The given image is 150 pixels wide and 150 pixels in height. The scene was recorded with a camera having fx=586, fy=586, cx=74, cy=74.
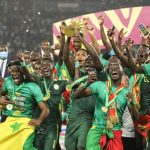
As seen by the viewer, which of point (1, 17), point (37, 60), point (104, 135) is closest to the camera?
point (104, 135)

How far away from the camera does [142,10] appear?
1408cm

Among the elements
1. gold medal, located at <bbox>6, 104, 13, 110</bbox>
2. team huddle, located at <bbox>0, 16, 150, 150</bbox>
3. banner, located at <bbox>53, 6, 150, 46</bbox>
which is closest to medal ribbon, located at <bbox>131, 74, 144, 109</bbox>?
team huddle, located at <bbox>0, 16, 150, 150</bbox>

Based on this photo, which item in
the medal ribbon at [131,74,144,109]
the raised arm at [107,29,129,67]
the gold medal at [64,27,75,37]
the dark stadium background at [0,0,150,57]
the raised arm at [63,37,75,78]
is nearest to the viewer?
the medal ribbon at [131,74,144,109]

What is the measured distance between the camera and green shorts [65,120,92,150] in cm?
759

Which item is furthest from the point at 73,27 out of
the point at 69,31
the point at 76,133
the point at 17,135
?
the point at 17,135

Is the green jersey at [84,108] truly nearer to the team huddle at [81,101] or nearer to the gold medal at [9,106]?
the team huddle at [81,101]

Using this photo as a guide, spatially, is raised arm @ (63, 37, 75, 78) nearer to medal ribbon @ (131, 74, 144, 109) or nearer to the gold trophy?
the gold trophy

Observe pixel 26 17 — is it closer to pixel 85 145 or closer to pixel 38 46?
pixel 38 46

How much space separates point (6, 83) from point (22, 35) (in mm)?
7071

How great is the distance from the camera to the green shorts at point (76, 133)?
7585mm

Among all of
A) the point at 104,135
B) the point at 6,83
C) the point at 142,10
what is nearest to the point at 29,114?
the point at 6,83

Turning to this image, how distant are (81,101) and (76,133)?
43 centimetres

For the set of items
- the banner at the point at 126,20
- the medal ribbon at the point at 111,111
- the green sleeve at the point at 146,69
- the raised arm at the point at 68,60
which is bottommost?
the medal ribbon at the point at 111,111

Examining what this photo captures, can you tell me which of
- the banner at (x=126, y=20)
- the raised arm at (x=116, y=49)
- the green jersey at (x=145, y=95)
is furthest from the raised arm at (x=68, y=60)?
the banner at (x=126, y=20)
